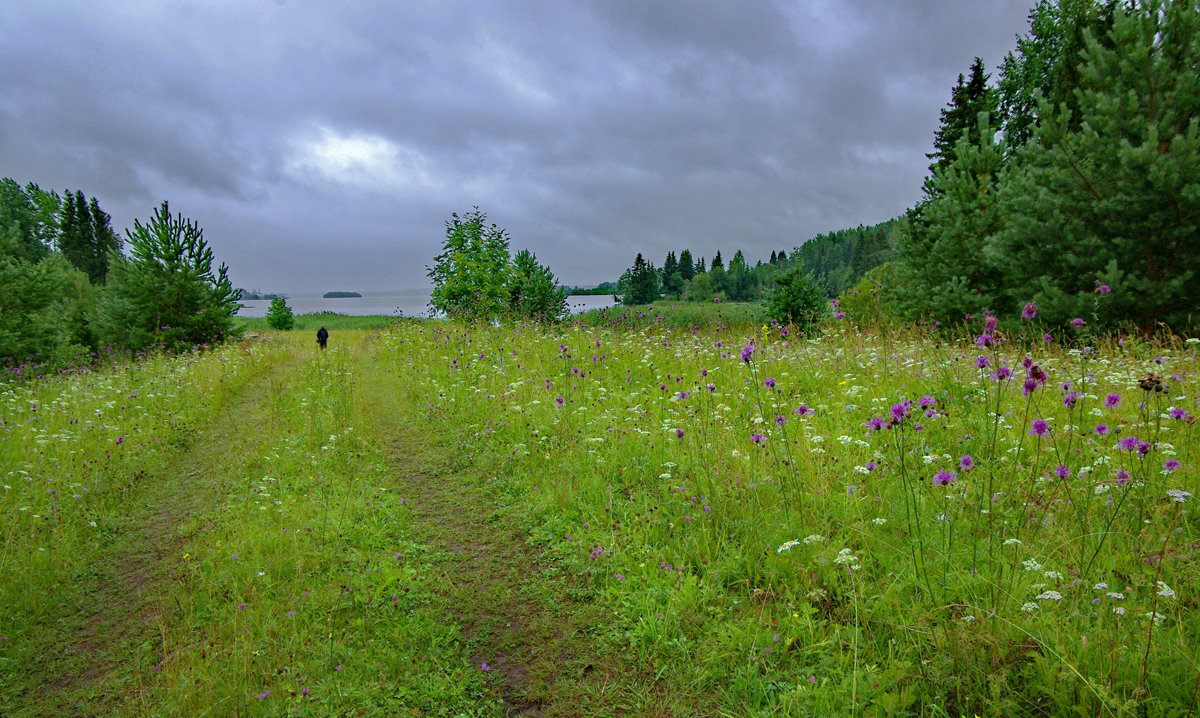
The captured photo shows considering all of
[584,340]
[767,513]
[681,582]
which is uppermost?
[584,340]

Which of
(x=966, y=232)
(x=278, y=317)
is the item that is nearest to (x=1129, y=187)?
(x=966, y=232)

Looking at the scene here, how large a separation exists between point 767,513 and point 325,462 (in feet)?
18.3

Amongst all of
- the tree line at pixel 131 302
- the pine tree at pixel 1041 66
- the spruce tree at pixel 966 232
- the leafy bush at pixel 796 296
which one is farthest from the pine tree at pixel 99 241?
the pine tree at pixel 1041 66

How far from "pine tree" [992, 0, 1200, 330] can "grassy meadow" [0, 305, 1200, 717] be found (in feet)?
9.35

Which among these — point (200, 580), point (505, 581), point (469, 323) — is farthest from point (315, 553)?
point (469, 323)

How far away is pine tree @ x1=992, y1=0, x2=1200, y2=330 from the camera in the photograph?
8617 millimetres

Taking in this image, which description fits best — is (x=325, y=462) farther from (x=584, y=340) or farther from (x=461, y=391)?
(x=584, y=340)

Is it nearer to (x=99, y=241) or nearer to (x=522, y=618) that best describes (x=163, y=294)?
(x=522, y=618)

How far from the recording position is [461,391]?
9.12 metres

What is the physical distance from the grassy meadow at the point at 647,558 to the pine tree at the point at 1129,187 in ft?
9.35

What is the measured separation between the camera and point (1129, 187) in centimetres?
882

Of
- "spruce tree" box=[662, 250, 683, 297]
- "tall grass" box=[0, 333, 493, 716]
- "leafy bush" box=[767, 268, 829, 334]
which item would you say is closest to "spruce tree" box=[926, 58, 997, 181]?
"leafy bush" box=[767, 268, 829, 334]

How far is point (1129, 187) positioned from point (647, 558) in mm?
11269

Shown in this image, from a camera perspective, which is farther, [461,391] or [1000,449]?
[461,391]
